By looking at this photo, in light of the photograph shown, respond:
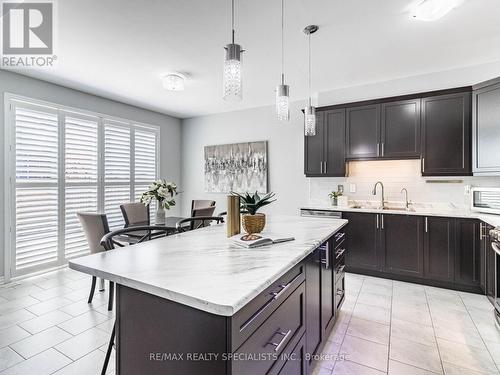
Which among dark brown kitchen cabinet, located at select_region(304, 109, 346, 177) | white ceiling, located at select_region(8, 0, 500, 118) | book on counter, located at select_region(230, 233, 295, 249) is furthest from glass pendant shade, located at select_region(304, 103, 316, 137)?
dark brown kitchen cabinet, located at select_region(304, 109, 346, 177)

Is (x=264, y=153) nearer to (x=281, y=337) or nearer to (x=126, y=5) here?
(x=126, y=5)

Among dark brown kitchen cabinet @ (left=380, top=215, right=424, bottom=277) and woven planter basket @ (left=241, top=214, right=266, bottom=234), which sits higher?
woven planter basket @ (left=241, top=214, right=266, bottom=234)

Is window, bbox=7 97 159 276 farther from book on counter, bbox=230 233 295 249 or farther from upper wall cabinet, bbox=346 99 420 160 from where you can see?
upper wall cabinet, bbox=346 99 420 160

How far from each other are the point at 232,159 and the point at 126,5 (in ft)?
10.9

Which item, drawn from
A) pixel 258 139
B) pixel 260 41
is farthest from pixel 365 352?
pixel 258 139

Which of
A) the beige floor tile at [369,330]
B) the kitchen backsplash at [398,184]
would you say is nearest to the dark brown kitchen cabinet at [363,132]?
the kitchen backsplash at [398,184]

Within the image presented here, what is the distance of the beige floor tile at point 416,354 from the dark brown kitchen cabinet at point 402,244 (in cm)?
136

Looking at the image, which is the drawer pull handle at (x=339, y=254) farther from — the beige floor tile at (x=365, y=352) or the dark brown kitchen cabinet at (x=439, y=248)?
the dark brown kitchen cabinet at (x=439, y=248)

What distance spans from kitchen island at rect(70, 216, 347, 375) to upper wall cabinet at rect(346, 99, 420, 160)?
8.17 feet

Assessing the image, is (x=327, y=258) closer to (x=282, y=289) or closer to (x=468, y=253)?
(x=282, y=289)

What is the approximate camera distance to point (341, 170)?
3.84 m

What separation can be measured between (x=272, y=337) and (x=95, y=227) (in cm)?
234

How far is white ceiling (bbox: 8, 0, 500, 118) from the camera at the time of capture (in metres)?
2.15

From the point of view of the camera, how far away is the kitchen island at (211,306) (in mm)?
901
